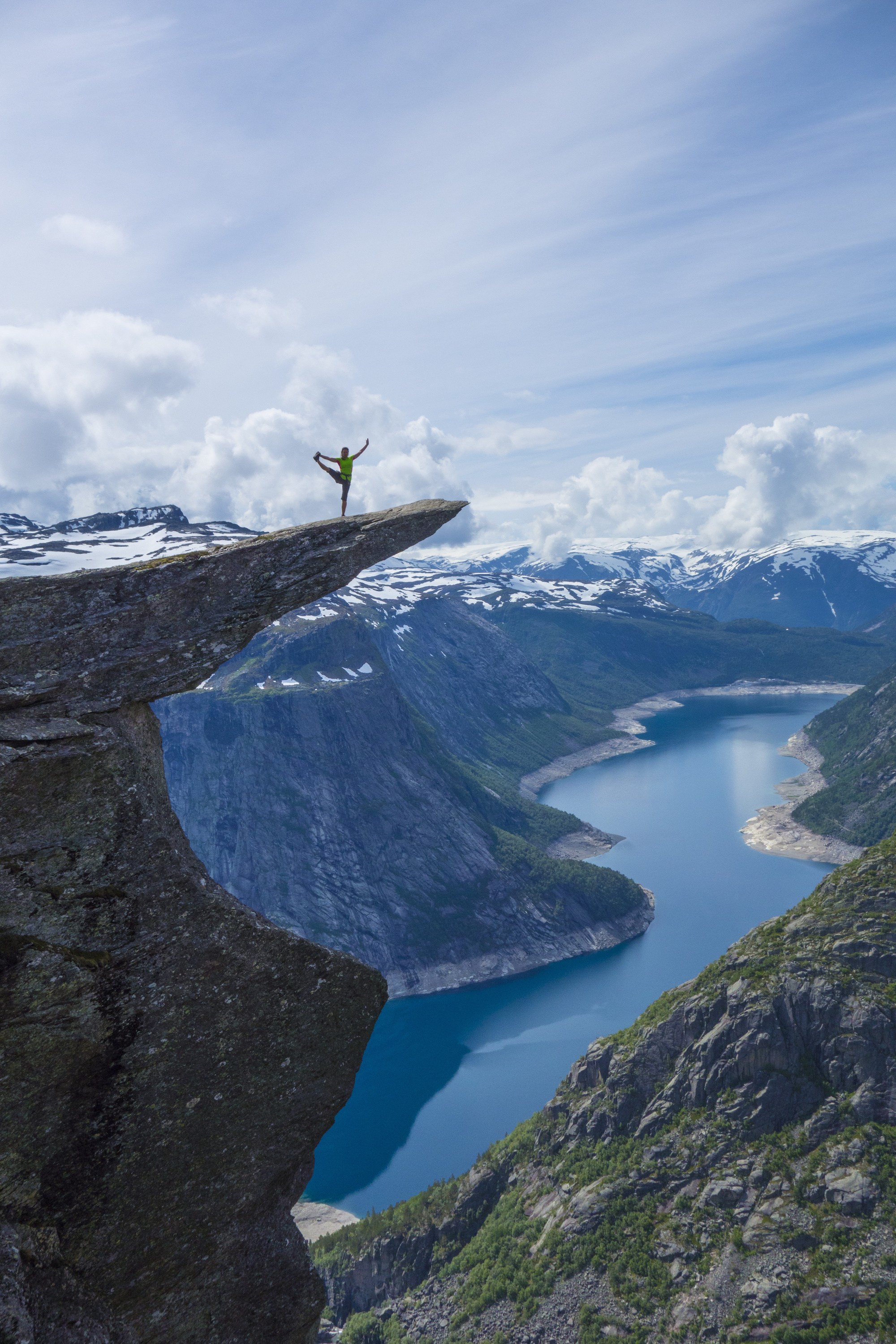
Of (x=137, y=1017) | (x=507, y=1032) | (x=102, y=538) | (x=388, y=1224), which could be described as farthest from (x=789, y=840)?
(x=137, y=1017)

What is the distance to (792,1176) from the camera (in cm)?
3944

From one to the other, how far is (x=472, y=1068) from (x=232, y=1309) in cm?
9811

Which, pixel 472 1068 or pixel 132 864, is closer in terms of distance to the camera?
pixel 132 864

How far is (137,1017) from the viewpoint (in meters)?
10.7

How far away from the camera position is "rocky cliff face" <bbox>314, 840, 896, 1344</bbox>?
35969 millimetres

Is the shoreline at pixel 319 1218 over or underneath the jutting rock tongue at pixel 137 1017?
underneath

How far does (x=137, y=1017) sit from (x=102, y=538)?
174152 mm

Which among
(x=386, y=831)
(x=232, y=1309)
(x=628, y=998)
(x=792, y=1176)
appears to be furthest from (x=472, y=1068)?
(x=232, y=1309)

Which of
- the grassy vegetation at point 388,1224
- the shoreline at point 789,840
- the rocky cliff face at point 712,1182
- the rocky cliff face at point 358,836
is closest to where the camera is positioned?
the rocky cliff face at point 712,1182

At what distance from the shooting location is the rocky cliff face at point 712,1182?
36.0 metres

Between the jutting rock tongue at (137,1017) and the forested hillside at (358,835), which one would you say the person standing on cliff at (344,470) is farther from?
the forested hillside at (358,835)

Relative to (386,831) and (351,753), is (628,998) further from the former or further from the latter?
(351,753)

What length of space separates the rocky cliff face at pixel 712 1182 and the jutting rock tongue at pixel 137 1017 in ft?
115

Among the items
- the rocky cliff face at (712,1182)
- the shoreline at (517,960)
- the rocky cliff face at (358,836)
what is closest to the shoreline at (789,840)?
the rocky cliff face at (358,836)
